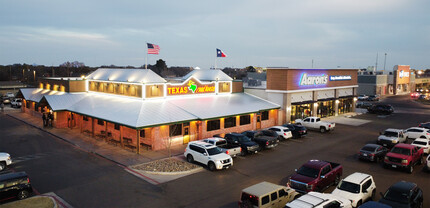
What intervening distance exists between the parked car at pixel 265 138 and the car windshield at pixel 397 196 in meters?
13.9

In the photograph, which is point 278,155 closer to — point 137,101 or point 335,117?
point 137,101

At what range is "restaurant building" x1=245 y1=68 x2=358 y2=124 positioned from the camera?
4288cm

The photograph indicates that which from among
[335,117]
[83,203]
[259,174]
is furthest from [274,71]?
[83,203]

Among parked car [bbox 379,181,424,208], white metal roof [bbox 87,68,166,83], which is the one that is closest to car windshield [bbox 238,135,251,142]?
white metal roof [bbox 87,68,166,83]

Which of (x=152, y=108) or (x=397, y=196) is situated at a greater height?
(x=152, y=108)

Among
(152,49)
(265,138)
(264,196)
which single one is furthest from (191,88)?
(264,196)

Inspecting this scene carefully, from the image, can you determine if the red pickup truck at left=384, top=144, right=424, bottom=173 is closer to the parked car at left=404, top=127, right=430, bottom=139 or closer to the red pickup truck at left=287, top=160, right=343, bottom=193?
the red pickup truck at left=287, top=160, right=343, bottom=193

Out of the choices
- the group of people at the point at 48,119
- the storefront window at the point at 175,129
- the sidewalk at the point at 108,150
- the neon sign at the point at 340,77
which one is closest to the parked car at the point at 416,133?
the neon sign at the point at 340,77

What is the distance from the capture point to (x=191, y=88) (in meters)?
38.3

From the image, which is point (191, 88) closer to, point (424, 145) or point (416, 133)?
point (424, 145)

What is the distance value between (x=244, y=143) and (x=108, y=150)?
12946mm

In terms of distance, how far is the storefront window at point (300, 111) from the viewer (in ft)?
147

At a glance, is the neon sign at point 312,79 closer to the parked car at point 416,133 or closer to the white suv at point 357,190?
the parked car at point 416,133

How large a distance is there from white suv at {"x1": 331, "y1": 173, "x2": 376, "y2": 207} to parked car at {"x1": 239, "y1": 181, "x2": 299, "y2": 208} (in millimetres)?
3275
